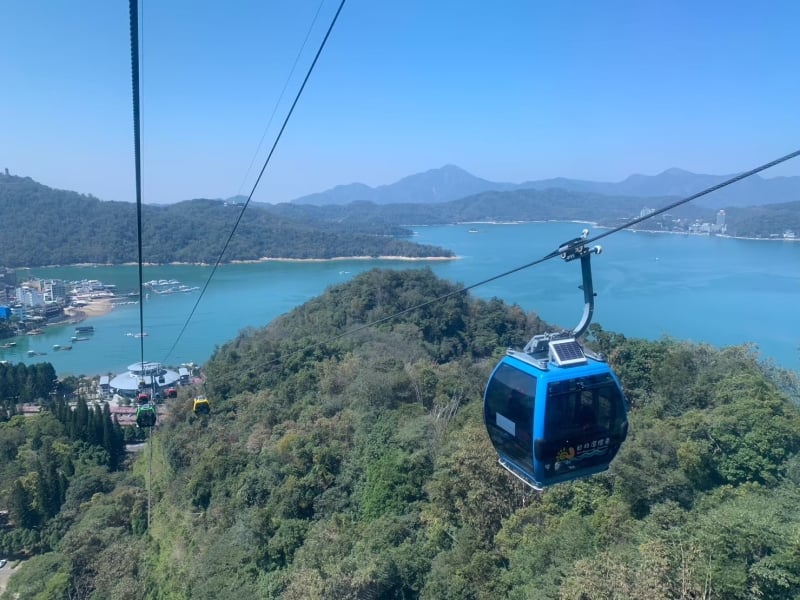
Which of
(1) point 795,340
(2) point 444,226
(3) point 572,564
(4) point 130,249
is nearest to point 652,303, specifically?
(1) point 795,340

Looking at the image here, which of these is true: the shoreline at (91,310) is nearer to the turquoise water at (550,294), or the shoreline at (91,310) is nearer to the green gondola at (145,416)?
the turquoise water at (550,294)

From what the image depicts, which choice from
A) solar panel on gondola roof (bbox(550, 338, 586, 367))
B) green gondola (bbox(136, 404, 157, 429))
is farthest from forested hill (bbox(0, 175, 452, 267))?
solar panel on gondola roof (bbox(550, 338, 586, 367))

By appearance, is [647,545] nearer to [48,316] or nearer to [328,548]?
[328,548]

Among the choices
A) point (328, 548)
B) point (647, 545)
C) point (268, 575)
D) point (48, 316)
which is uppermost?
point (647, 545)

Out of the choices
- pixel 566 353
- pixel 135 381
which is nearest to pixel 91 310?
pixel 135 381

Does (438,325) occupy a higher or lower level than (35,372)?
higher

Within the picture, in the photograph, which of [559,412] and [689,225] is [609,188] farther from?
[559,412]

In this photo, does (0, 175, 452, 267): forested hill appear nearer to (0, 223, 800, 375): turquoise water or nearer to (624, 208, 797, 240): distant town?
(0, 223, 800, 375): turquoise water
